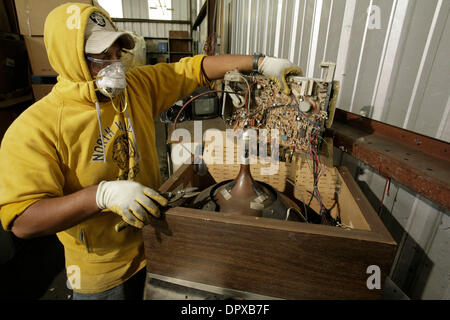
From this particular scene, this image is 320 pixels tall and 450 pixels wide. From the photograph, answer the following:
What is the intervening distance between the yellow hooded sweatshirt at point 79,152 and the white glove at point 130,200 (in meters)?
0.19

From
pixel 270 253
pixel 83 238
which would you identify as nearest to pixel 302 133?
pixel 270 253

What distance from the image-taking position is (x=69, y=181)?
0.91 meters

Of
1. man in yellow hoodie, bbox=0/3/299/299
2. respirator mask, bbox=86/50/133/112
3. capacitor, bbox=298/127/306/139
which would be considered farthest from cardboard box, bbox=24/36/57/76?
capacitor, bbox=298/127/306/139

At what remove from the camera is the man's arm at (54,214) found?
28.6 inches

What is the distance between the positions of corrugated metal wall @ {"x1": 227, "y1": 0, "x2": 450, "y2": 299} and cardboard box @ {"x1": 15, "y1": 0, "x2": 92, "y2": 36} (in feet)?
9.35

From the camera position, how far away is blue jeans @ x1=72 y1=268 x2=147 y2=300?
104 centimetres

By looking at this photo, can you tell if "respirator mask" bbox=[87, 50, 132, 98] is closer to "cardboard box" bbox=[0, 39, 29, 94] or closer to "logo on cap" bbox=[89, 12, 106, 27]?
"logo on cap" bbox=[89, 12, 106, 27]

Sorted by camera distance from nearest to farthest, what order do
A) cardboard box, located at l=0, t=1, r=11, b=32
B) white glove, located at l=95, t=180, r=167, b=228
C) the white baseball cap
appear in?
white glove, located at l=95, t=180, r=167, b=228
the white baseball cap
cardboard box, located at l=0, t=1, r=11, b=32

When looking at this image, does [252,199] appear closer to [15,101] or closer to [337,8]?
[337,8]

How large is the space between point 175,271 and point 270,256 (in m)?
0.34

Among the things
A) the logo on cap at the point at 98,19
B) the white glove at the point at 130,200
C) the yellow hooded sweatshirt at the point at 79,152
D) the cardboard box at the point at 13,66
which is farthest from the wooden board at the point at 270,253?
the cardboard box at the point at 13,66

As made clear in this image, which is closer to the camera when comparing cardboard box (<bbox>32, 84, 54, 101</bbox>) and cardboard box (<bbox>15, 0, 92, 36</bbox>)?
cardboard box (<bbox>15, 0, 92, 36</bbox>)

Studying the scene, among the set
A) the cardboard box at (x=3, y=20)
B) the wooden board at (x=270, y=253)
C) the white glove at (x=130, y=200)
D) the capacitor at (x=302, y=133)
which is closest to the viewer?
the wooden board at (x=270, y=253)

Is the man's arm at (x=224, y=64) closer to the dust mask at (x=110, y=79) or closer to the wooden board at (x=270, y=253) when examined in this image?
the dust mask at (x=110, y=79)
